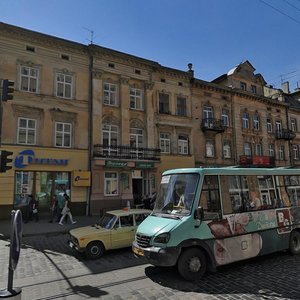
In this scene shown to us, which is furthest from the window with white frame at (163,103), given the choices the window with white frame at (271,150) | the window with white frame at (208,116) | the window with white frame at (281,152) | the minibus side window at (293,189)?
the minibus side window at (293,189)

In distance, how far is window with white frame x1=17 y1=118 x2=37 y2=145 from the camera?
19750mm

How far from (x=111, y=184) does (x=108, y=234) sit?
504 inches

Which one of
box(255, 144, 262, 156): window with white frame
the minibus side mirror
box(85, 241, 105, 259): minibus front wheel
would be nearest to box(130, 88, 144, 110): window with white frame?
box(255, 144, 262, 156): window with white frame

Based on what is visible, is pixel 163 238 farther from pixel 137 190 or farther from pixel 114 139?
pixel 137 190

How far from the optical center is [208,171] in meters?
7.77

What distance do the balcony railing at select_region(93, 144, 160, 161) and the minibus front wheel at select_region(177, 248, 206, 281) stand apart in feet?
50.7

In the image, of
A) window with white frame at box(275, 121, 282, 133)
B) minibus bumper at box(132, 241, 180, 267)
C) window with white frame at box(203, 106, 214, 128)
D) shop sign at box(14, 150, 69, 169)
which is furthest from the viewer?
window with white frame at box(275, 121, 282, 133)

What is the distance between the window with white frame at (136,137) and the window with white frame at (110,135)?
1400 mm

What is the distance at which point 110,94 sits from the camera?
939 inches

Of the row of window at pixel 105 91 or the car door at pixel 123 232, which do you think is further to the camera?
the row of window at pixel 105 91

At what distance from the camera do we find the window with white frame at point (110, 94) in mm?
23562

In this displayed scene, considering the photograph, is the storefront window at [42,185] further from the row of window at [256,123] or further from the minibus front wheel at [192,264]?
the row of window at [256,123]

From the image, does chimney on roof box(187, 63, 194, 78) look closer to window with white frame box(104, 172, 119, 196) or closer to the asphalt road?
window with white frame box(104, 172, 119, 196)

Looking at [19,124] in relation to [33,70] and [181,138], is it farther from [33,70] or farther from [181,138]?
[181,138]
